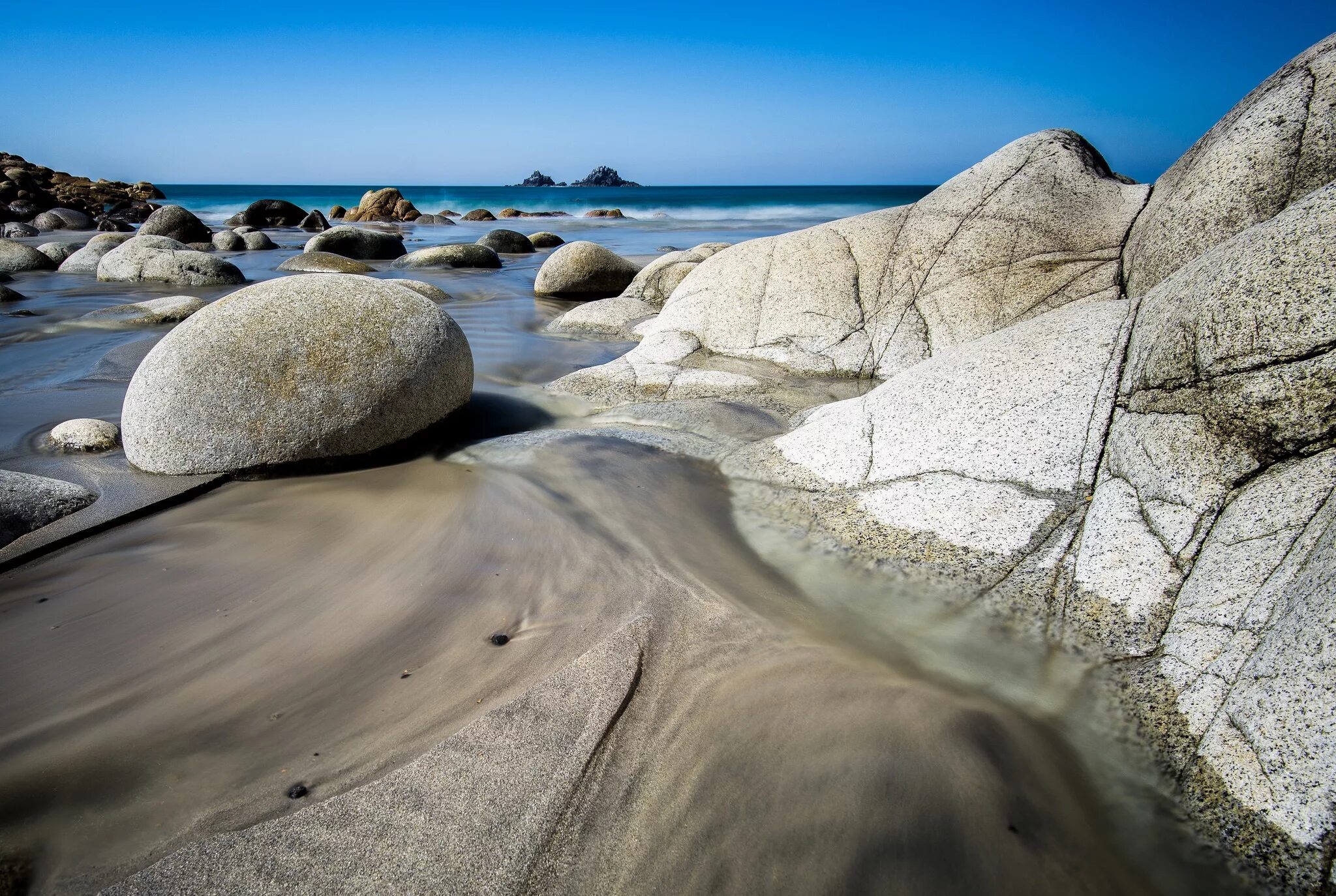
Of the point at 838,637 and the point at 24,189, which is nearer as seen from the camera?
the point at 838,637

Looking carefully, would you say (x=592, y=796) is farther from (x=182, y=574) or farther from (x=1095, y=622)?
(x=182, y=574)

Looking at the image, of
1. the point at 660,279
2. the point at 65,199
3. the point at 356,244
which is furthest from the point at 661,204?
the point at 660,279

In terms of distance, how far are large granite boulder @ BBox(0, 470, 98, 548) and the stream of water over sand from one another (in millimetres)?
278

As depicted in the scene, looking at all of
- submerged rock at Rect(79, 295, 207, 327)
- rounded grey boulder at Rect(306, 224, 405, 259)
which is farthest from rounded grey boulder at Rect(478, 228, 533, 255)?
submerged rock at Rect(79, 295, 207, 327)

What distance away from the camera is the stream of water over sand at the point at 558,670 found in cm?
172

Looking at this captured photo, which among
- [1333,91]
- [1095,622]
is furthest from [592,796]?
[1333,91]

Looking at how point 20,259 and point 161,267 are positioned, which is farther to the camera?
point 20,259

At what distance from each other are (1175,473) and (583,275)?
946 centimetres

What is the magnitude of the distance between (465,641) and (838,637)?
1292 millimetres

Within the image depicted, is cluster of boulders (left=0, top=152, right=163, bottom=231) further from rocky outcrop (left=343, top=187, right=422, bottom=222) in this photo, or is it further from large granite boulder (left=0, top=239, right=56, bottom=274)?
large granite boulder (left=0, top=239, right=56, bottom=274)

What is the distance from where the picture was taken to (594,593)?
2717mm

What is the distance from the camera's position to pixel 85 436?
13.9ft

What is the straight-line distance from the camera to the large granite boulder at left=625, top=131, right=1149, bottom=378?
5.54 meters

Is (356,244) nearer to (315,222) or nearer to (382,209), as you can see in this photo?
(315,222)
